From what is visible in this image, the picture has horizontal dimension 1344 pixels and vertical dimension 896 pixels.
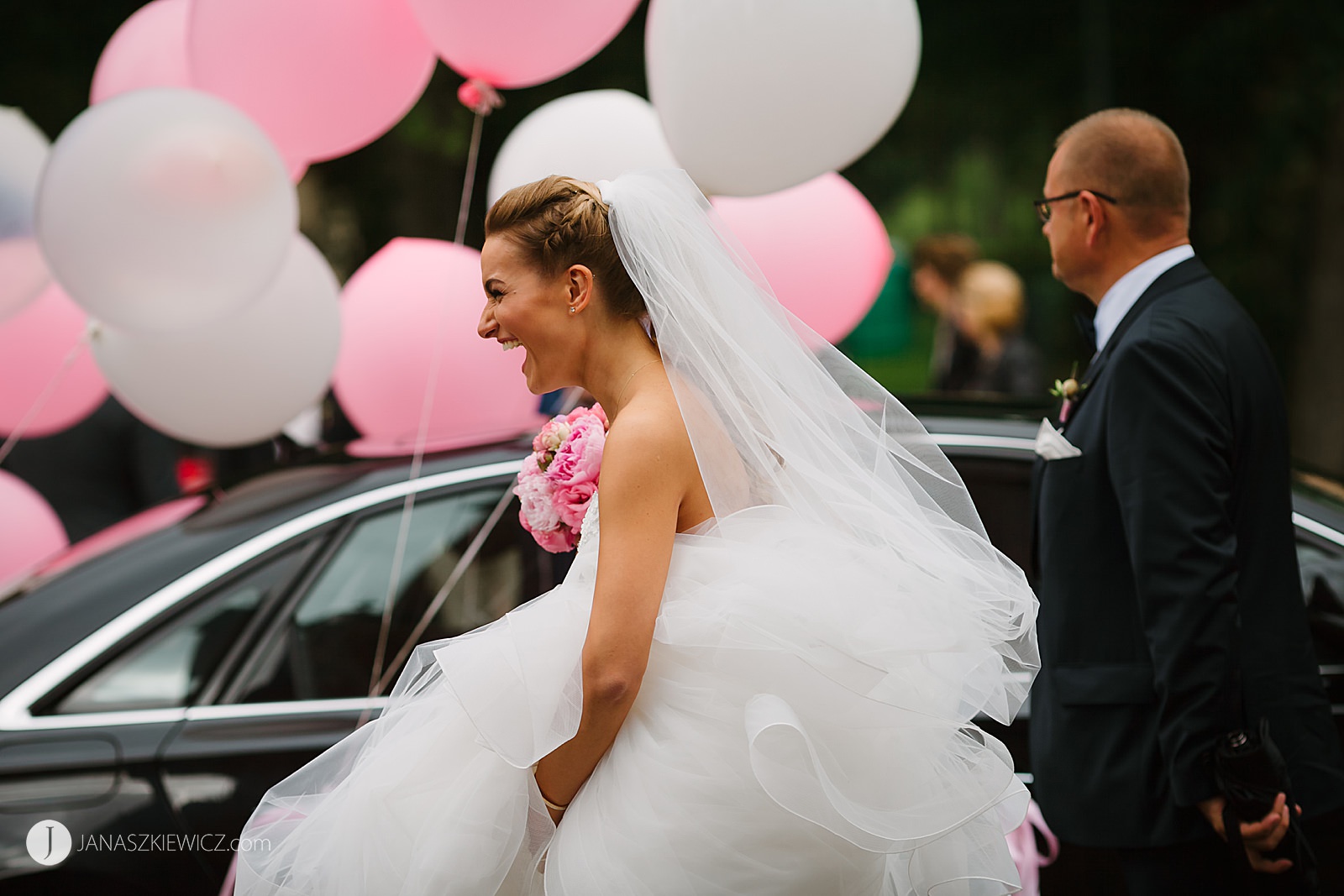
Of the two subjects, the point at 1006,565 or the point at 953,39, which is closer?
the point at 1006,565

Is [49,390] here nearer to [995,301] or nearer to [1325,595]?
[1325,595]

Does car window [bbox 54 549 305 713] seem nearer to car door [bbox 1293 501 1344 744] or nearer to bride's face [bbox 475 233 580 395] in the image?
bride's face [bbox 475 233 580 395]

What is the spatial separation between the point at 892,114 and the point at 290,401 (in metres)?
1.96

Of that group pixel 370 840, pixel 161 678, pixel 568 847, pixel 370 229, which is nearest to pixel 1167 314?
pixel 568 847

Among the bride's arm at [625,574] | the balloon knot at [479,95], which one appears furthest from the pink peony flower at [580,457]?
the balloon knot at [479,95]

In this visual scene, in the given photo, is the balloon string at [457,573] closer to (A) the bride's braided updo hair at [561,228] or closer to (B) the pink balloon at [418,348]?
(B) the pink balloon at [418,348]

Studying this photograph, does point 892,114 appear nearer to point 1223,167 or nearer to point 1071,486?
point 1071,486

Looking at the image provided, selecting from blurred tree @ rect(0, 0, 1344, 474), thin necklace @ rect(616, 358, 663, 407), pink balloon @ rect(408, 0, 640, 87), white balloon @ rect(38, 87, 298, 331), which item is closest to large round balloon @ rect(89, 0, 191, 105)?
white balloon @ rect(38, 87, 298, 331)

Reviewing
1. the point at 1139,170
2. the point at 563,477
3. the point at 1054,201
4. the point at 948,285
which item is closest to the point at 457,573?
the point at 563,477

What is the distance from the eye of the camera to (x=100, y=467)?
5.04 metres

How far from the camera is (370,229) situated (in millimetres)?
10508

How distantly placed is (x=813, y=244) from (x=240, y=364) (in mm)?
1782

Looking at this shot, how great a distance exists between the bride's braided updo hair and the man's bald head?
1125mm

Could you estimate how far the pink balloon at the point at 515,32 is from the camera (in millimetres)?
3285
